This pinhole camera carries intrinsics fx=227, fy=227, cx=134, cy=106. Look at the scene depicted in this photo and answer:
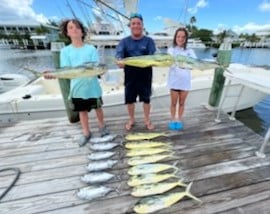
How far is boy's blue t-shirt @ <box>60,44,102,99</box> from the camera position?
254cm

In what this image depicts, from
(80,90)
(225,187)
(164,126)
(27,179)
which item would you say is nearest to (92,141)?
(80,90)

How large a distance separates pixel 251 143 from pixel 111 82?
388 centimetres

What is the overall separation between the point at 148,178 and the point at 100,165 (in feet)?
1.68

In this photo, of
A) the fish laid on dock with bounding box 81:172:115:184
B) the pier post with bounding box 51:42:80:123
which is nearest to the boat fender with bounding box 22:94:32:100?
the pier post with bounding box 51:42:80:123

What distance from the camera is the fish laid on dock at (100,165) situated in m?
2.21

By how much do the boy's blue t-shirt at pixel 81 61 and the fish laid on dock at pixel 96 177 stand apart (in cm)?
98

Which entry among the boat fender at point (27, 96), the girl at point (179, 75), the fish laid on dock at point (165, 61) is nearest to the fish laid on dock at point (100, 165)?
the fish laid on dock at point (165, 61)

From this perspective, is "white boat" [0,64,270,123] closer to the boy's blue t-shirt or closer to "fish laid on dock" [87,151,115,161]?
the boy's blue t-shirt

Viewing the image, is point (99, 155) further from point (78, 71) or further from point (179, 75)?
point (179, 75)

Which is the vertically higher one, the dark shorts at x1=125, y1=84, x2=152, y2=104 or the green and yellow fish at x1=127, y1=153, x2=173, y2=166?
the dark shorts at x1=125, y1=84, x2=152, y2=104

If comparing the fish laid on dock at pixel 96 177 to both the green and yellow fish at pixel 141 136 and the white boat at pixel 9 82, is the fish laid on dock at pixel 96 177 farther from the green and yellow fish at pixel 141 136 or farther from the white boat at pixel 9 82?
the white boat at pixel 9 82

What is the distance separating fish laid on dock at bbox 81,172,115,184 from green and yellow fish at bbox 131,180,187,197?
28cm

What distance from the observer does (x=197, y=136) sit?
2.97m

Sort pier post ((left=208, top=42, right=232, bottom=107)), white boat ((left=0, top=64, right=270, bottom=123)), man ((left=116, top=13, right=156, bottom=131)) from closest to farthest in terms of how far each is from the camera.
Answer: man ((left=116, top=13, right=156, bottom=131)) → pier post ((left=208, top=42, right=232, bottom=107)) → white boat ((left=0, top=64, right=270, bottom=123))
